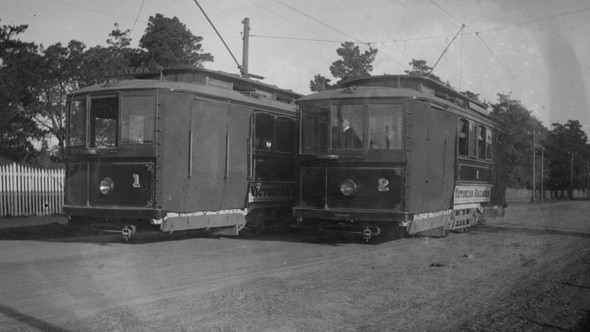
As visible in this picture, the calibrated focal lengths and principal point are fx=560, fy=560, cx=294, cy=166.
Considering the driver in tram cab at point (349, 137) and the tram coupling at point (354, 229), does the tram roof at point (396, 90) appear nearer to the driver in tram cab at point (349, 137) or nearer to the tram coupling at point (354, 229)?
the driver in tram cab at point (349, 137)

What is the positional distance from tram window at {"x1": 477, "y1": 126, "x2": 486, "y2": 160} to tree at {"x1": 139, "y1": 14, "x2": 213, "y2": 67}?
58.6 feet

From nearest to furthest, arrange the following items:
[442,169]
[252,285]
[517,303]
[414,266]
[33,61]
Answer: [517,303]
[252,285]
[414,266]
[442,169]
[33,61]

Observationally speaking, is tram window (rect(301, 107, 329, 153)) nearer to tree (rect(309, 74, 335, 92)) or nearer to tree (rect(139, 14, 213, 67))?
tree (rect(139, 14, 213, 67))

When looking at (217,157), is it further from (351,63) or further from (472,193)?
(351,63)

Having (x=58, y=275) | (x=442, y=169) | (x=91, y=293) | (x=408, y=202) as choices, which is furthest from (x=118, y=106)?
(x=442, y=169)

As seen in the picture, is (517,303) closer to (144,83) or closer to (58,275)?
(58,275)

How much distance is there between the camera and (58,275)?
7668 mm

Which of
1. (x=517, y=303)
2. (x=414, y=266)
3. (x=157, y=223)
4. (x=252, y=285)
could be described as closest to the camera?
(x=517, y=303)

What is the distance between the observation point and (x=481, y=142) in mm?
15258

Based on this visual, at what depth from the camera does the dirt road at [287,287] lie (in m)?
5.50

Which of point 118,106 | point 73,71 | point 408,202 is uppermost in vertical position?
point 73,71

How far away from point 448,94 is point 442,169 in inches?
105

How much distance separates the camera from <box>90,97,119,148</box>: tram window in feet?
35.9

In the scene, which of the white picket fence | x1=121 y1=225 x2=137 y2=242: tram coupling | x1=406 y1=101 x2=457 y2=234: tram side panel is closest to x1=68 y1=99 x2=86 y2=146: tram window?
x1=121 y1=225 x2=137 y2=242: tram coupling
